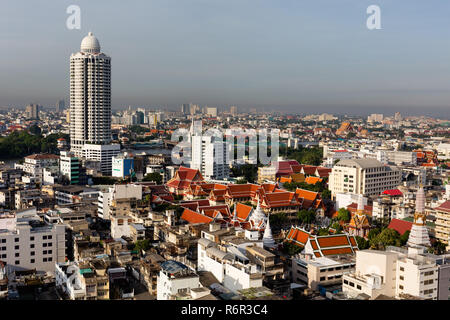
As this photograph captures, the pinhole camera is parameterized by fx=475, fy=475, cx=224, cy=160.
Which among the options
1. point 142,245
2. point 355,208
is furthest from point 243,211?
point 355,208

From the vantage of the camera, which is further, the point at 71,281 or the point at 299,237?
the point at 299,237

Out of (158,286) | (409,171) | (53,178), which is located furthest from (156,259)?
(409,171)

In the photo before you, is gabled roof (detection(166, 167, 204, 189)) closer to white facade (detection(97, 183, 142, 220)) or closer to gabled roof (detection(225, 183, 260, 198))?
gabled roof (detection(225, 183, 260, 198))

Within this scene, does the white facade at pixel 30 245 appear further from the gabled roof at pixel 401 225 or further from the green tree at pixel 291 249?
the gabled roof at pixel 401 225

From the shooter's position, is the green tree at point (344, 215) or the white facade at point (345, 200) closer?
the green tree at point (344, 215)

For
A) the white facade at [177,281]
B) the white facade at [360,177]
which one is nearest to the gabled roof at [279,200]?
the white facade at [360,177]

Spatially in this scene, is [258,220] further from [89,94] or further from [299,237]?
[89,94]

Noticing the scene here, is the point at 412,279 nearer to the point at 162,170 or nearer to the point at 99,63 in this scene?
the point at 162,170

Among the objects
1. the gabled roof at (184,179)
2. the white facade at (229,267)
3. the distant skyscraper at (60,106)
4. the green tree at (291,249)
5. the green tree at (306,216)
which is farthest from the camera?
the distant skyscraper at (60,106)

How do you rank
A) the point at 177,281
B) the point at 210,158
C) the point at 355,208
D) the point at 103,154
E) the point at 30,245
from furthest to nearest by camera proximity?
the point at 103,154 → the point at 210,158 → the point at 355,208 → the point at 30,245 → the point at 177,281
